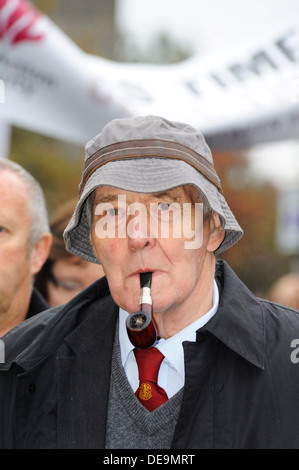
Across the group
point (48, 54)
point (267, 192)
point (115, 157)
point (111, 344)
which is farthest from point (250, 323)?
point (267, 192)

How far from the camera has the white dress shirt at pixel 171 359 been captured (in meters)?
2.07

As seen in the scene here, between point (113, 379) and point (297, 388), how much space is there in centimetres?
58

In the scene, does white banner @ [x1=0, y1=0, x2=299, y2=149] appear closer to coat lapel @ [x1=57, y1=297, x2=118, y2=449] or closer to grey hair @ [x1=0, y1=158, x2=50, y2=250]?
grey hair @ [x1=0, y1=158, x2=50, y2=250]

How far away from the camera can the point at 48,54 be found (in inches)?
150

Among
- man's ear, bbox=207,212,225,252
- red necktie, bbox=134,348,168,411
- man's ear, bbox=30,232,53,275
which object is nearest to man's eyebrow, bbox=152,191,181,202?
man's ear, bbox=207,212,225,252

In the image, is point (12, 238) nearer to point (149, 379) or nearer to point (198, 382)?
point (149, 379)

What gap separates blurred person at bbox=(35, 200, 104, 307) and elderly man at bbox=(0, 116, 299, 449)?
1475 mm

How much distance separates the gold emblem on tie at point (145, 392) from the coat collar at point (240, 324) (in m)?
0.25

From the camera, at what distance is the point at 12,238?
9.64ft

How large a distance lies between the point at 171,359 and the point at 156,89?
8.11ft

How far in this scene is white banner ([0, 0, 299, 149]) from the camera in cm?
380

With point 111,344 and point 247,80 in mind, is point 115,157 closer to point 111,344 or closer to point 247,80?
point 111,344

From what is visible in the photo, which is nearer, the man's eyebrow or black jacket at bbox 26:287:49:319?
the man's eyebrow

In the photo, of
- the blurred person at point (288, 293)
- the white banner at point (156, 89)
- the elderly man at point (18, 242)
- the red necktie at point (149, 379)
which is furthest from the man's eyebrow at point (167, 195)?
the blurred person at point (288, 293)
